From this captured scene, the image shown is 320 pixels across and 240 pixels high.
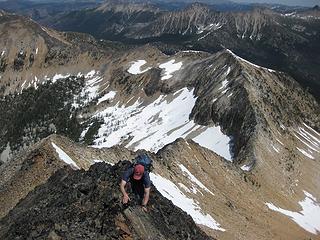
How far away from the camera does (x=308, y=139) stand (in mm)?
109750

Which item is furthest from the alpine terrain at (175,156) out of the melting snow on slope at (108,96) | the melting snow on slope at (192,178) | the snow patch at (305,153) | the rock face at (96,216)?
the melting snow on slope at (108,96)

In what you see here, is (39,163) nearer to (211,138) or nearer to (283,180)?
(283,180)

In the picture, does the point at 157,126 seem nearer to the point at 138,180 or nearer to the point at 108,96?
the point at 108,96

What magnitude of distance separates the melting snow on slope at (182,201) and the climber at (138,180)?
2595 cm

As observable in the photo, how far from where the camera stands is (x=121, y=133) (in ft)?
465

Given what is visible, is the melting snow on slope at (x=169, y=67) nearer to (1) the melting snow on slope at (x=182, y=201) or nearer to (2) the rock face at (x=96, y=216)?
(1) the melting snow on slope at (x=182, y=201)

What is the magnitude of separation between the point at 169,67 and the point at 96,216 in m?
154

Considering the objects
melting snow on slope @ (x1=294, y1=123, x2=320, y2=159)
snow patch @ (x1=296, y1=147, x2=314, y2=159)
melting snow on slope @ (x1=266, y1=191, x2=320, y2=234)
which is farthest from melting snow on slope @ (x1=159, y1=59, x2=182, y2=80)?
melting snow on slope @ (x1=266, y1=191, x2=320, y2=234)

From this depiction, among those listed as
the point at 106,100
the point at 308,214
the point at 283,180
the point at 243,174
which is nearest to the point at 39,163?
the point at 243,174

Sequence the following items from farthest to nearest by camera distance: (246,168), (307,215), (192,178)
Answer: (246,168)
(307,215)
(192,178)

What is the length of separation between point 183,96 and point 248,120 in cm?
4679

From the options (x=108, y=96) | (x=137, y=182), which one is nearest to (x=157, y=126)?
(x=108, y=96)

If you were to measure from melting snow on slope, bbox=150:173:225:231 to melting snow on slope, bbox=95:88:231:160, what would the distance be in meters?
Answer: 42.0

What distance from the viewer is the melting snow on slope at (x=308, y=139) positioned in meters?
100
